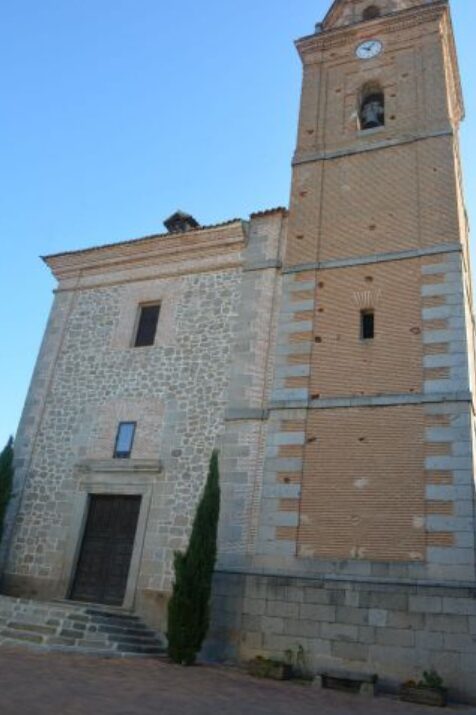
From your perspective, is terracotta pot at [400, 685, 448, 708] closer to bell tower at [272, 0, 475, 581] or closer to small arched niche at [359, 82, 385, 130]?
bell tower at [272, 0, 475, 581]

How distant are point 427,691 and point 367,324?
20.5ft

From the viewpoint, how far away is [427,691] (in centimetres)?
788

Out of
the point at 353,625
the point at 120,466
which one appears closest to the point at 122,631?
the point at 120,466

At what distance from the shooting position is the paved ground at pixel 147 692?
582 cm

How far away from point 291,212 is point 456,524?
7524mm

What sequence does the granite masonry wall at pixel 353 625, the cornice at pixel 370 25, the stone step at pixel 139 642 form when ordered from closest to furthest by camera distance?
the granite masonry wall at pixel 353 625 → the stone step at pixel 139 642 → the cornice at pixel 370 25

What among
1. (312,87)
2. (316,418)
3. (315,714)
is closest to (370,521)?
(316,418)

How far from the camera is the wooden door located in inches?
445

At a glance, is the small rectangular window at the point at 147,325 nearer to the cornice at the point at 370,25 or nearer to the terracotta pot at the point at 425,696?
the cornice at the point at 370,25

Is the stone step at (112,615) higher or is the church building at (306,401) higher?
the church building at (306,401)

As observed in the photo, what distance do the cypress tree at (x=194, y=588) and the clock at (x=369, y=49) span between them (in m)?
11.8

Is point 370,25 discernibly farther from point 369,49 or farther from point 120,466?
point 120,466

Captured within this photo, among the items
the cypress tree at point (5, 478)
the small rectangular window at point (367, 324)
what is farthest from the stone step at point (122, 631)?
the small rectangular window at point (367, 324)

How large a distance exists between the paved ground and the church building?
1330 mm
